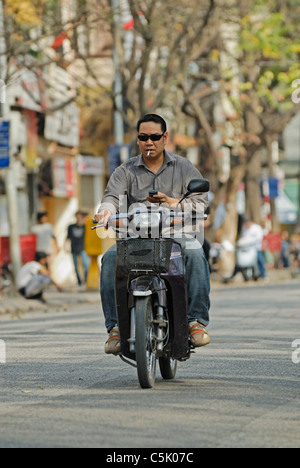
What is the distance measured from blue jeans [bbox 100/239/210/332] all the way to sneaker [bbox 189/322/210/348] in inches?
2.0

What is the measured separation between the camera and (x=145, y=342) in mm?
7977

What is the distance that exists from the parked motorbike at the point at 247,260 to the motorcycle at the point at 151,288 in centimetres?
2151

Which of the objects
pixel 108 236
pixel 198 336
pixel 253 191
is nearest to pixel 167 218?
pixel 198 336

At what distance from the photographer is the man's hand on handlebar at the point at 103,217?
8.15m

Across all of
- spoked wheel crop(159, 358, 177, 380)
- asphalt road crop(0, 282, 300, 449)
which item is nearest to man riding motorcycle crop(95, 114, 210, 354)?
spoked wheel crop(159, 358, 177, 380)

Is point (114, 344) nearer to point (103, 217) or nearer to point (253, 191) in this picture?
point (103, 217)

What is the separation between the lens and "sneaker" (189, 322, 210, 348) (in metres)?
8.58

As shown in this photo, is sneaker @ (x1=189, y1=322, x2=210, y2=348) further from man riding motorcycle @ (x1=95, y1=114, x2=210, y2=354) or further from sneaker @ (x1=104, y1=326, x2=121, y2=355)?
sneaker @ (x1=104, y1=326, x2=121, y2=355)

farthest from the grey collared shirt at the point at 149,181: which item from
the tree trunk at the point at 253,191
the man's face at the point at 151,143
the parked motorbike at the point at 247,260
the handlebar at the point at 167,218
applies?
the tree trunk at the point at 253,191

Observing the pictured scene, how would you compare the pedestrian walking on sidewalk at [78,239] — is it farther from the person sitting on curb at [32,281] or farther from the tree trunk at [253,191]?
the tree trunk at [253,191]

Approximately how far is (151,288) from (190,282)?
48 centimetres
